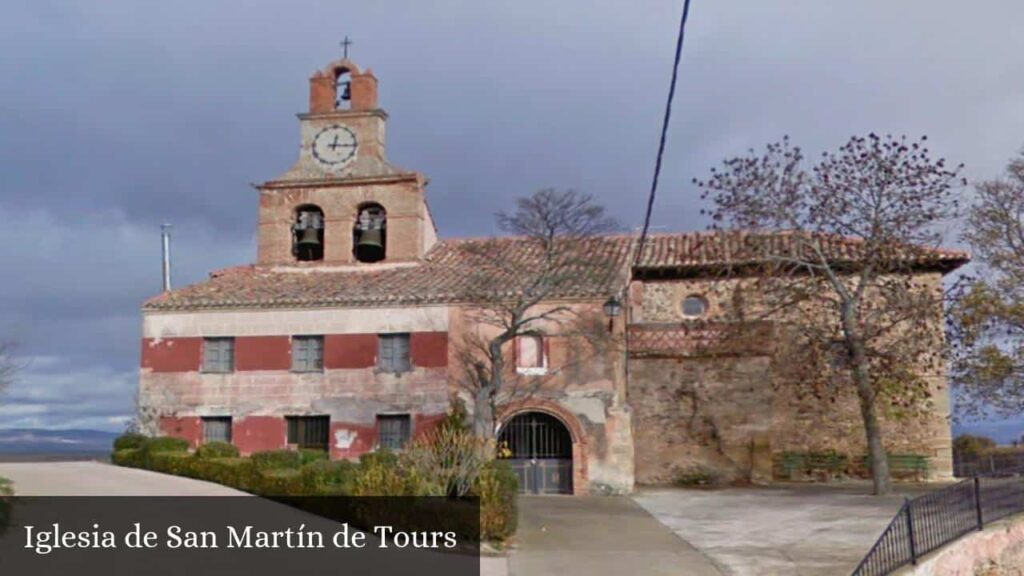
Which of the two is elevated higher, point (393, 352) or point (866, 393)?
point (393, 352)

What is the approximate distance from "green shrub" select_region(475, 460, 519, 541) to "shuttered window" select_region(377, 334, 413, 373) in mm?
10951

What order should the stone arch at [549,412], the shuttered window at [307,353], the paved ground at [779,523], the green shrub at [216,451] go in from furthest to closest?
the shuttered window at [307,353], the stone arch at [549,412], the green shrub at [216,451], the paved ground at [779,523]

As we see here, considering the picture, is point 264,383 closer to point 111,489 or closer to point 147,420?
point 147,420

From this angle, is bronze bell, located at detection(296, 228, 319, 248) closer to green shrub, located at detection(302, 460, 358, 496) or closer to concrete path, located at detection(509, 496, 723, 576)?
concrete path, located at detection(509, 496, 723, 576)

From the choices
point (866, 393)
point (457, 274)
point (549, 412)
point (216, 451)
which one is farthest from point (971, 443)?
point (216, 451)

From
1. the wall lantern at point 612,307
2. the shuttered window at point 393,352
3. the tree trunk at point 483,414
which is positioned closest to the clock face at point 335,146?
the shuttered window at point 393,352

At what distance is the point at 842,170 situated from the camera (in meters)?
23.3

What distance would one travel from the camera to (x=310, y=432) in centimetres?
2653

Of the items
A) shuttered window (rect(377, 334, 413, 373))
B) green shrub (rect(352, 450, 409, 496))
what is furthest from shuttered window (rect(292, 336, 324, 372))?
green shrub (rect(352, 450, 409, 496))

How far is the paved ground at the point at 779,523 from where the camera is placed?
1398 cm

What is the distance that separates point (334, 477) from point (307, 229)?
1420 cm

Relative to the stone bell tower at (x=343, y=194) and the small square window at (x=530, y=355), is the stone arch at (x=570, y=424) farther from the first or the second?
the stone bell tower at (x=343, y=194)

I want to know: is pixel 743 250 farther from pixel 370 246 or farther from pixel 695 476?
pixel 370 246

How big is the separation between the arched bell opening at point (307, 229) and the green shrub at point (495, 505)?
1568cm
